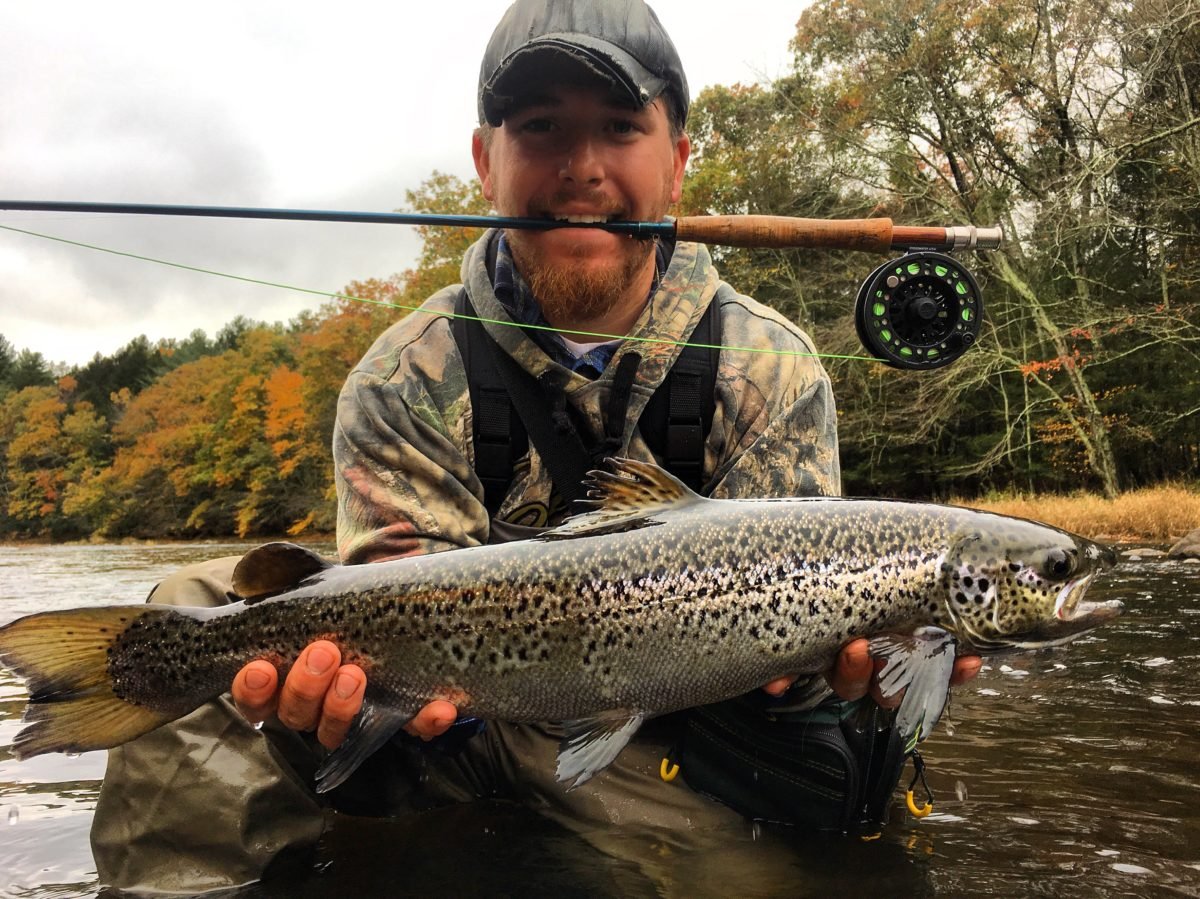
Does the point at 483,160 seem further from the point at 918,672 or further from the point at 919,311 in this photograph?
the point at 918,672

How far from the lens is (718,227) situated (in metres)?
4.21

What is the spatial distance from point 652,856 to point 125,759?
5.51 ft

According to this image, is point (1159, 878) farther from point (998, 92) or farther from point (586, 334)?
point (998, 92)

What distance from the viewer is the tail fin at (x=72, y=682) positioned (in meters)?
2.67

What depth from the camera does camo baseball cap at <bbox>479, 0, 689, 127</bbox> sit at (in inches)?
148

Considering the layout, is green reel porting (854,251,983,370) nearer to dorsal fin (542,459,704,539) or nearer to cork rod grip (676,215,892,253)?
cork rod grip (676,215,892,253)

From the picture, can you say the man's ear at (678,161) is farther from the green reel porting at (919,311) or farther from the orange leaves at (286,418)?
the orange leaves at (286,418)

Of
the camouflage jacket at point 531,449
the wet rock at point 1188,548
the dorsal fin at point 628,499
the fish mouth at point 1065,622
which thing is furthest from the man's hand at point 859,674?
the wet rock at point 1188,548

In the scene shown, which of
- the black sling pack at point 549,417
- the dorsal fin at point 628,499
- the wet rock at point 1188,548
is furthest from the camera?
the wet rock at point 1188,548

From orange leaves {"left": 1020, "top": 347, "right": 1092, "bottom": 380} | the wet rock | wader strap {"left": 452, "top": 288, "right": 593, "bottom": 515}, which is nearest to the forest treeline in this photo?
orange leaves {"left": 1020, "top": 347, "right": 1092, "bottom": 380}

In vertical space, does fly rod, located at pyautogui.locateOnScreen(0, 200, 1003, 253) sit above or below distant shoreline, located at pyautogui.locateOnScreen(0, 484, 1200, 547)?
above

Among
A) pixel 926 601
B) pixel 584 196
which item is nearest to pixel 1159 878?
pixel 926 601

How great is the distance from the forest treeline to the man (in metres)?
12.6

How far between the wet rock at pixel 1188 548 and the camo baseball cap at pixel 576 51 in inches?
473
